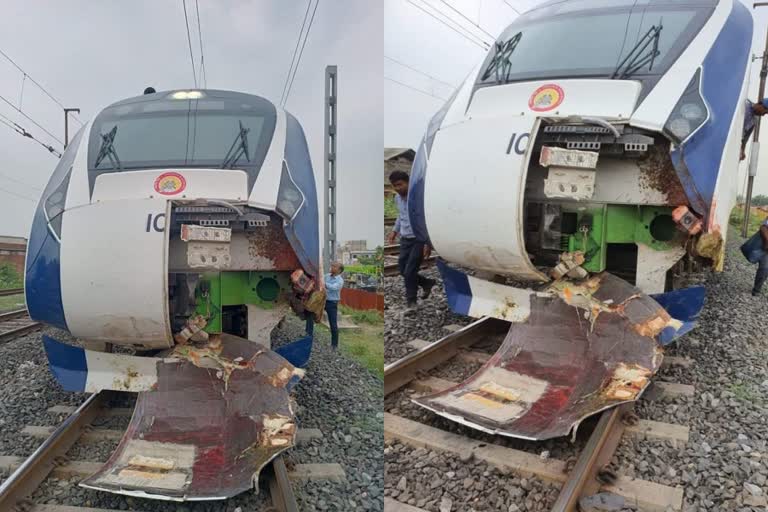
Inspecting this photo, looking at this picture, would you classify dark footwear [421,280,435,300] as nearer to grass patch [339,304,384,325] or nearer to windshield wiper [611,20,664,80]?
grass patch [339,304,384,325]

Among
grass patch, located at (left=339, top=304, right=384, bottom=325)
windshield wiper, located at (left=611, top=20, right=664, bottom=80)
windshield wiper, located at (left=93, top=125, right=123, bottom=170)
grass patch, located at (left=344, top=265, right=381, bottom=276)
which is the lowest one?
grass patch, located at (left=339, top=304, right=384, bottom=325)

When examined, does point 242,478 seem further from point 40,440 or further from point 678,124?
point 678,124

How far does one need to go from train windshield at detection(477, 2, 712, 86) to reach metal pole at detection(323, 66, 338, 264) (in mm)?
3789

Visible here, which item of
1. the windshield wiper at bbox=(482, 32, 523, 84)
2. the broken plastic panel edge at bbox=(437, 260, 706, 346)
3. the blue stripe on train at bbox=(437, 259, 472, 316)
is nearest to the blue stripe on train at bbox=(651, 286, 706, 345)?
the broken plastic panel edge at bbox=(437, 260, 706, 346)

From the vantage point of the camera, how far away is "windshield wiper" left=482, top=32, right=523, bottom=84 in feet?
14.8

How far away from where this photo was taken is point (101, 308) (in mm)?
3590

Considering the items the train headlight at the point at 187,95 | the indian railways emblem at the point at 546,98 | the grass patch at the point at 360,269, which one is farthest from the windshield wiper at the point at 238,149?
the grass patch at the point at 360,269

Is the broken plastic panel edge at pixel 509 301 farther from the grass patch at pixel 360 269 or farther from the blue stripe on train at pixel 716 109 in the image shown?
the grass patch at pixel 360 269

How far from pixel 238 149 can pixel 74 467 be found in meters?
2.23

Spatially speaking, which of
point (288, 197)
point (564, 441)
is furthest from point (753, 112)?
point (288, 197)

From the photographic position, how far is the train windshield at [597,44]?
13.3ft

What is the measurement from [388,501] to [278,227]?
2071mm

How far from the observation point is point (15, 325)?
9.03 meters

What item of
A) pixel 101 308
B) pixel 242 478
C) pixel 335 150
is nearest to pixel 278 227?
pixel 101 308
